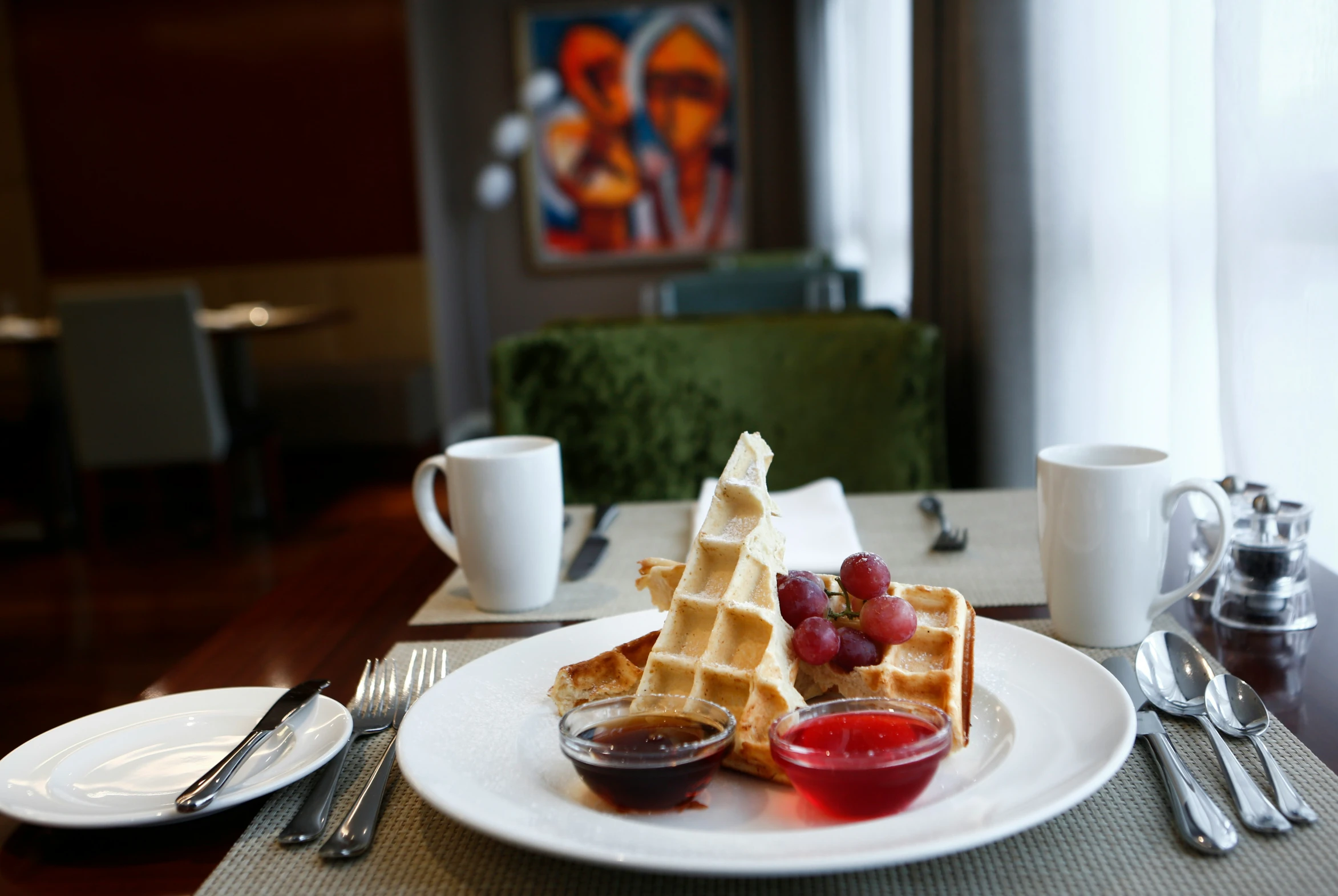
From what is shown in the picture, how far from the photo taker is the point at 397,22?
5.62 m

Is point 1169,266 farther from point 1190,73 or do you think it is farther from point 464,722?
point 464,722

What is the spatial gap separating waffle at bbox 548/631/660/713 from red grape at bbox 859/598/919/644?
0.46 ft

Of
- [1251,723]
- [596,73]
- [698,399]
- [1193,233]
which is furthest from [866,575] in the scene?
[596,73]

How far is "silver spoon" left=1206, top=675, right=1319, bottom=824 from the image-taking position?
557mm

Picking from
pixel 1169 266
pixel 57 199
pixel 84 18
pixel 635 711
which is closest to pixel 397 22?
pixel 84 18

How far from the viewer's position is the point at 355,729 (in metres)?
0.71

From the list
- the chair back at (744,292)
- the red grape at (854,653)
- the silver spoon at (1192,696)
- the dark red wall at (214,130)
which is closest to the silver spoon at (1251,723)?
the silver spoon at (1192,696)

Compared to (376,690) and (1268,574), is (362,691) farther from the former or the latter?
(1268,574)

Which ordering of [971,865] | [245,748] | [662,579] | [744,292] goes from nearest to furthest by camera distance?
1. [971,865]
2. [245,748]
3. [662,579]
4. [744,292]

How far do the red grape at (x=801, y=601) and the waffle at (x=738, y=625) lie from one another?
0.03ft

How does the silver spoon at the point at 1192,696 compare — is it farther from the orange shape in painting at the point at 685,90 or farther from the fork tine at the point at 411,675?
the orange shape in painting at the point at 685,90

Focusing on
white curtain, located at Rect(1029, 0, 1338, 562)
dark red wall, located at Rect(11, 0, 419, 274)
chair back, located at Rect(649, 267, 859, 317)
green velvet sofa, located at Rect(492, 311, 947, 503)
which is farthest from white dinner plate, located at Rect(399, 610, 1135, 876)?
dark red wall, located at Rect(11, 0, 419, 274)

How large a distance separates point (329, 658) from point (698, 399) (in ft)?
4.21

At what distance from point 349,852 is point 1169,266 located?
1.51 metres
